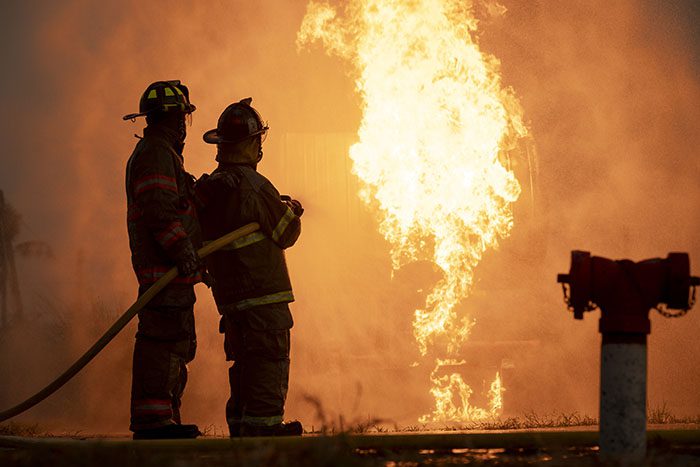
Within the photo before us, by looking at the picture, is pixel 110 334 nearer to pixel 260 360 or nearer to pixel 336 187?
pixel 260 360

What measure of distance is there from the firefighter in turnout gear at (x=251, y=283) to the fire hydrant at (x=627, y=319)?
2251 millimetres

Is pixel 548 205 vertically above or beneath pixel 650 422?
above

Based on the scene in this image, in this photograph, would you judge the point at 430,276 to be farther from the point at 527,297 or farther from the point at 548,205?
the point at 548,205

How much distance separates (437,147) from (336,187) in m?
1.02

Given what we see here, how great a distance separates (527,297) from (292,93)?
12.6 feet

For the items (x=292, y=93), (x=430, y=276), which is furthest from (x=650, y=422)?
(x=292, y=93)

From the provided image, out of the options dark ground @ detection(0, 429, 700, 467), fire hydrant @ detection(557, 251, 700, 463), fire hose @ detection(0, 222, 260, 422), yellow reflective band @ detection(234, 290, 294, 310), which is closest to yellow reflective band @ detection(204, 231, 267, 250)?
fire hose @ detection(0, 222, 260, 422)

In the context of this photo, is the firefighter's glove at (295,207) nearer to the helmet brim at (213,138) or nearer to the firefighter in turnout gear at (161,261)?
the helmet brim at (213,138)

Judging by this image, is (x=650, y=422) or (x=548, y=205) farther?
(x=548, y=205)

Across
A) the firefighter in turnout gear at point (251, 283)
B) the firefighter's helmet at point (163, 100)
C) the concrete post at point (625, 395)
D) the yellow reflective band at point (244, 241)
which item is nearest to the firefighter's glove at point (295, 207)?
the firefighter in turnout gear at point (251, 283)

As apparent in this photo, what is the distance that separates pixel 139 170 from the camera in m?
5.48

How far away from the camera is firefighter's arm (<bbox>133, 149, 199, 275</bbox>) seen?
5340mm

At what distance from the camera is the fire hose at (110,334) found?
16.9ft

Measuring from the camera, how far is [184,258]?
5.34 metres
